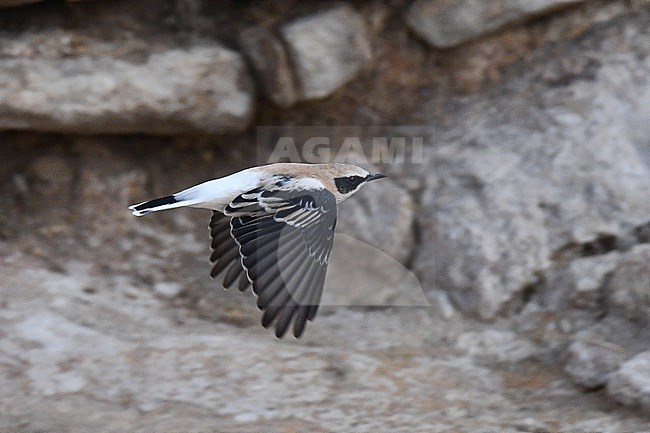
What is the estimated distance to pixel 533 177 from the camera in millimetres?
5867

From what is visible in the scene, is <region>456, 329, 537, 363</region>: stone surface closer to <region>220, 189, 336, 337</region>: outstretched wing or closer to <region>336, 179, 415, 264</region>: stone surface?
<region>336, 179, 415, 264</region>: stone surface

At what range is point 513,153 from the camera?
599 centimetres

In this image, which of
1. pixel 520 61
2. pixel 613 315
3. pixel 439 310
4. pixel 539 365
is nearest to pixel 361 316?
pixel 439 310

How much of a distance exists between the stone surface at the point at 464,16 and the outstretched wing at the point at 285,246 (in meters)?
2.13

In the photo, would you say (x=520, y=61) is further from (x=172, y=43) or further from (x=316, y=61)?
(x=172, y=43)

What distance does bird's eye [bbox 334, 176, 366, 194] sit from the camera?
16.0 feet

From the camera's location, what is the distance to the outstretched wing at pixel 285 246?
3.93 metres

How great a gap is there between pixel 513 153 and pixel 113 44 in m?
2.53

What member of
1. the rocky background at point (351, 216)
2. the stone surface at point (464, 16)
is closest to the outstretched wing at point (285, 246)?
the rocky background at point (351, 216)

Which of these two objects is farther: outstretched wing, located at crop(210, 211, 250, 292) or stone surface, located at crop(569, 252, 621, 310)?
stone surface, located at crop(569, 252, 621, 310)

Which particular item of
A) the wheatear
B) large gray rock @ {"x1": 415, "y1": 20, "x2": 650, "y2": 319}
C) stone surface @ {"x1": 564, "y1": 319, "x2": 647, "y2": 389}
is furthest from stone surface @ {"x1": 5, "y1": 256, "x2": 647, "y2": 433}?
the wheatear

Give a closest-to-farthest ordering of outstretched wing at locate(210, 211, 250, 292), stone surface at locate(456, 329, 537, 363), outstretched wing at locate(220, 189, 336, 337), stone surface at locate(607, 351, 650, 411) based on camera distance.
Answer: outstretched wing at locate(220, 189, 336, 337) → stone surface at locate(607, 351, 650, 411) → outstretched wing at locate(210, 211, 250, 292) → stone surface at locate(456, 329, 537, 363)

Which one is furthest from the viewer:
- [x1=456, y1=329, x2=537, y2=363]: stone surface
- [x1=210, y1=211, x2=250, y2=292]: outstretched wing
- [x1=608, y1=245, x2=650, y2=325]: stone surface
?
[x1=456, y1=329, x2=537, y2=363]: stone surface

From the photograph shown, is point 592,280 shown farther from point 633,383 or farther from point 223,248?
point 223,248
